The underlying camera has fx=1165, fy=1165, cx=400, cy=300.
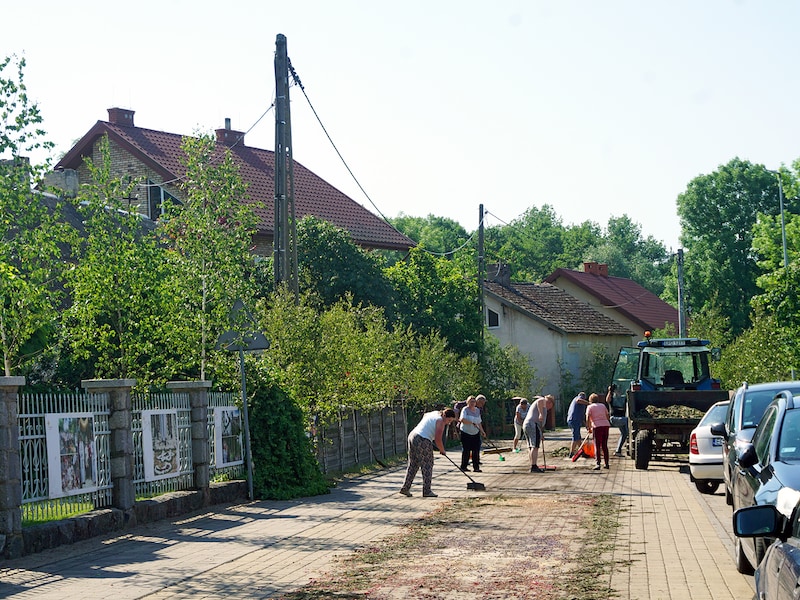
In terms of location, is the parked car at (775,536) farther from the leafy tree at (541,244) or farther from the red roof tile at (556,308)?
the leafy tree at (541,244)

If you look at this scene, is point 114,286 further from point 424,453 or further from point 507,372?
point 507,372

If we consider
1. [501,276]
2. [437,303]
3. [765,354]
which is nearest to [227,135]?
[437,303]

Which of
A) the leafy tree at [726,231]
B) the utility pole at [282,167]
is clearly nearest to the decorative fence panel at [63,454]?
the utility pole at [282,167]

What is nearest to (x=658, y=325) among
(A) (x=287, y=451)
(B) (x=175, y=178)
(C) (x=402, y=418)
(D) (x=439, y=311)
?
(D) (x=439, y=311)

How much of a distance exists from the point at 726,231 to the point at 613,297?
30.0 feet

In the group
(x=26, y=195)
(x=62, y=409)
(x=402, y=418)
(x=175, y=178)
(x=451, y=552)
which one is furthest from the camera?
(x=175, y=178)

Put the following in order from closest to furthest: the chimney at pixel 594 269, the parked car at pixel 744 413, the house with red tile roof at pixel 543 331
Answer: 1. the parked car at pixel 744 413
2. the house with red tile roof at pixel 543 331
3. the chimney at pixel 594 269

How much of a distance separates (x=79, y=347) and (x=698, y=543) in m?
9.88

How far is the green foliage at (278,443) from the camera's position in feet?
63.9

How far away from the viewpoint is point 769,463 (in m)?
8.28

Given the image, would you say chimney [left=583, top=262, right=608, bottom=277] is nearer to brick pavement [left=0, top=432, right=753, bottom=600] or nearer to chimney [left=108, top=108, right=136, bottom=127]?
chimney [left=108, top=108, right=136, bottom=127]

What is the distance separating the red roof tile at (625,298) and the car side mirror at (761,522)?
69079mm

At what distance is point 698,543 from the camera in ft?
40.8

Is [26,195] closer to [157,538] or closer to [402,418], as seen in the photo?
[157,538]
